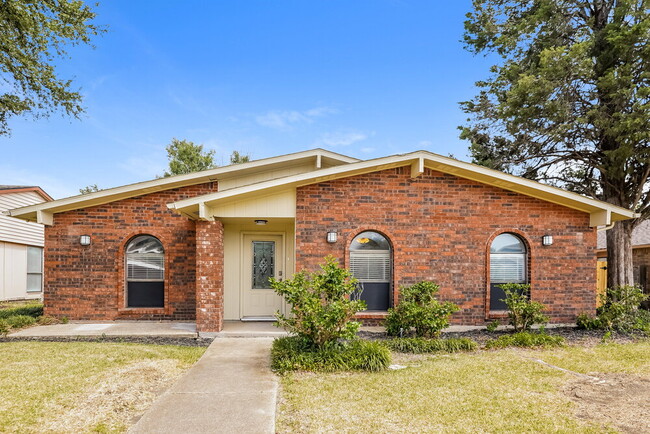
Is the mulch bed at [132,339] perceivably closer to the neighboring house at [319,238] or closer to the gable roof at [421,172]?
the neighboring house at [319,238]

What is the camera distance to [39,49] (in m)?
11.3

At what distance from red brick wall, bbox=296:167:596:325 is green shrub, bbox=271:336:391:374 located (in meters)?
2.31

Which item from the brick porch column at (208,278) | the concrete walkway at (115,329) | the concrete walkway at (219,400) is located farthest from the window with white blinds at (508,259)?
the concrete walkway at (115,329)

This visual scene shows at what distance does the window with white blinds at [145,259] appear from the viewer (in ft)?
29.8

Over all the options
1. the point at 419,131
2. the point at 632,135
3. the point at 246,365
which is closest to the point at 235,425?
the point at 246,365

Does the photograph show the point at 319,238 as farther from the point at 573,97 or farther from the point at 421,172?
the point at 573,97

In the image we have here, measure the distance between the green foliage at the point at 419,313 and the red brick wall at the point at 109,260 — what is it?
4.73 meters

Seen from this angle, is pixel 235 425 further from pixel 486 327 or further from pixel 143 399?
pixel 486 327

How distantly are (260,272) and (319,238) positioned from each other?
2.28 m

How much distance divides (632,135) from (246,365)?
410 inches

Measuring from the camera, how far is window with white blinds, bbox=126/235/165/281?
9070 mm

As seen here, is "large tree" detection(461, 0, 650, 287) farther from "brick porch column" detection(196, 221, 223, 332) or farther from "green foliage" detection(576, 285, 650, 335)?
"brick porch column" detection(196, 221, 223, 332)

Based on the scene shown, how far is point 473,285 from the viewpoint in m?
8.33

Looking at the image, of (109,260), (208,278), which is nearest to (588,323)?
(208,278)
